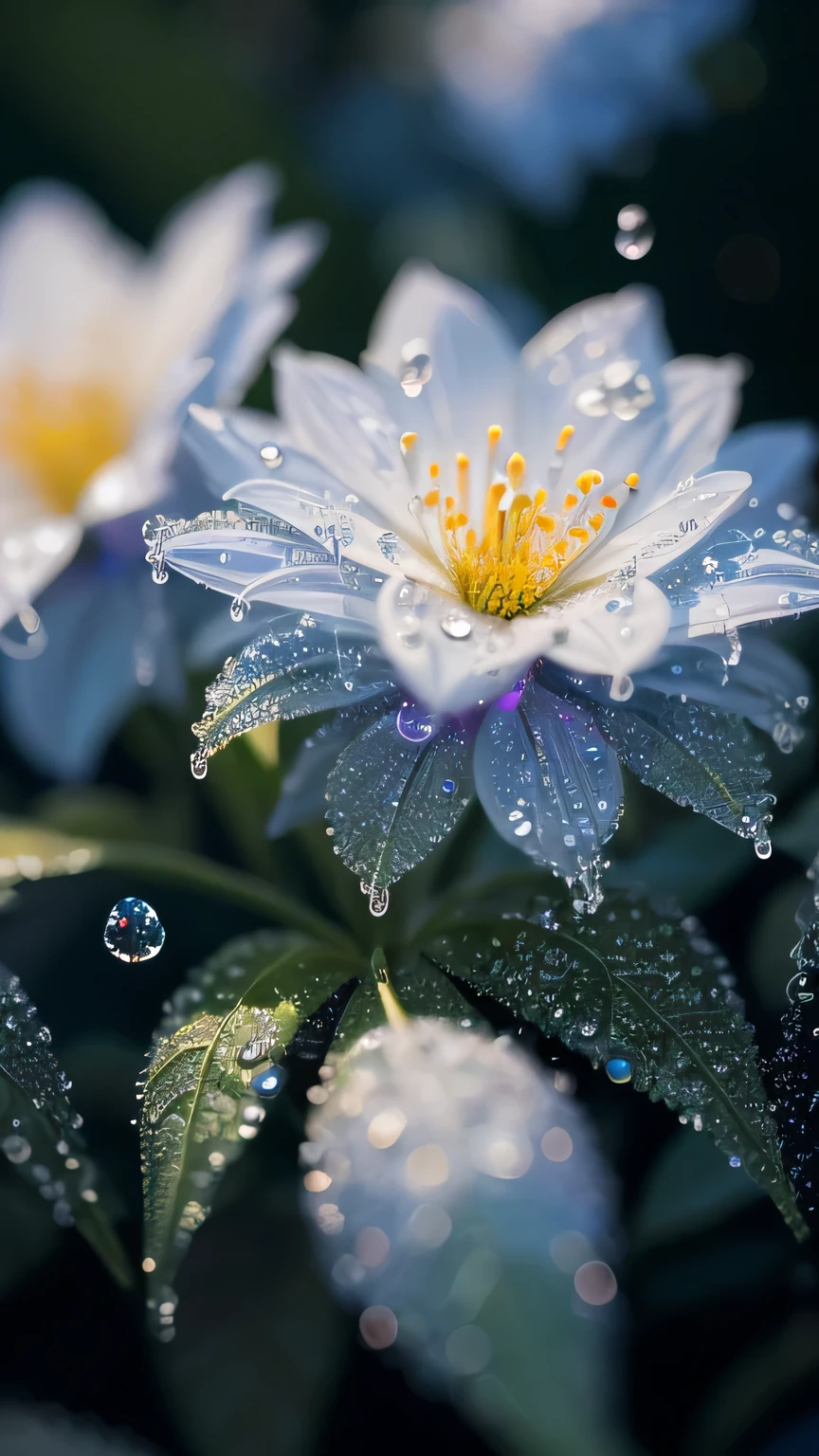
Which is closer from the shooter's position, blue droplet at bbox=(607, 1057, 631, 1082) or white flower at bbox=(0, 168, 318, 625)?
blue droplet at bbox=(607, 1057, 631, 1082)

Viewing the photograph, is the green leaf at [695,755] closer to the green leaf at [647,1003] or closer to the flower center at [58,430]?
the green leaf at [647,1003]

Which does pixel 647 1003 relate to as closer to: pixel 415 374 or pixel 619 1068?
pixel 619 1068

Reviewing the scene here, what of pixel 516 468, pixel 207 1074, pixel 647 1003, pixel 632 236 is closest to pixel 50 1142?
pixel 207 1074

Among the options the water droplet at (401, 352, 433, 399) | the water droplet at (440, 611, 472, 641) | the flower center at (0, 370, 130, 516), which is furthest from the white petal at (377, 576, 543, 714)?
the flower center at (0, 370, 130, 516)

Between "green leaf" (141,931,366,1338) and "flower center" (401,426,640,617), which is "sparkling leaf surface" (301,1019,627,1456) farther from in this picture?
"flower center" (401,426,640,617)

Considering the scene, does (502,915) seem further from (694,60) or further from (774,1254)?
(694,60)

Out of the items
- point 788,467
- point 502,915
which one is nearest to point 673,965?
point 502,915
